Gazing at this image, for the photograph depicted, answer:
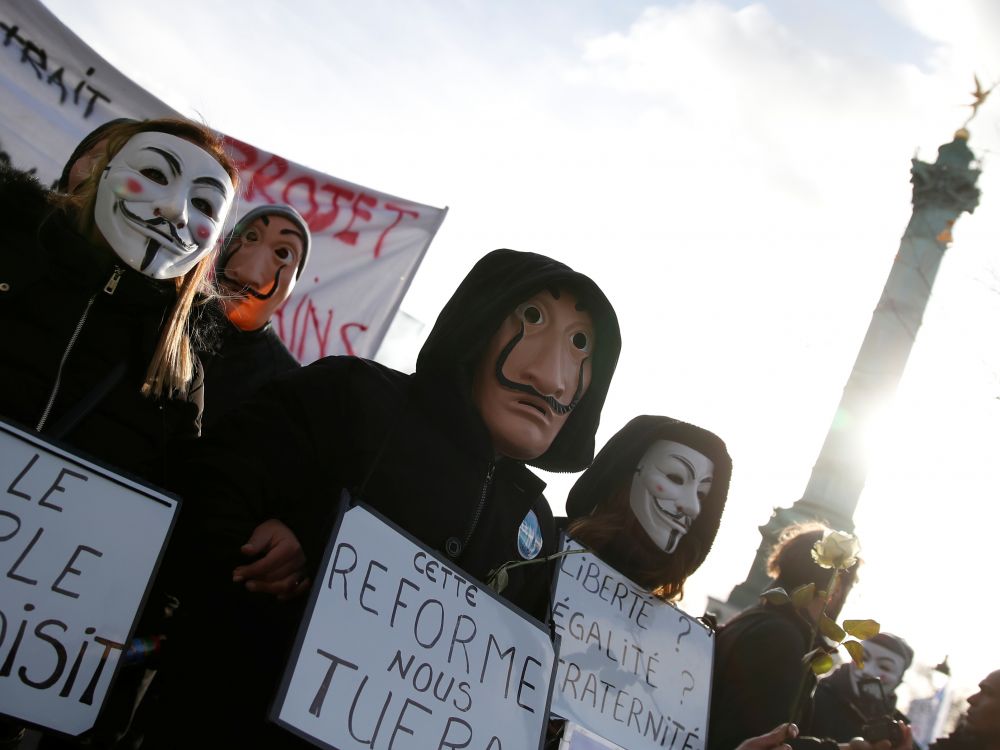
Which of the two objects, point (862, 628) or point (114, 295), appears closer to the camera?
point (114, 295)

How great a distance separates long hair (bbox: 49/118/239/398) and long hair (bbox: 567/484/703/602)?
1317mm

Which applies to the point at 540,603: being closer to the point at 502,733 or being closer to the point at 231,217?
the point at 502,733

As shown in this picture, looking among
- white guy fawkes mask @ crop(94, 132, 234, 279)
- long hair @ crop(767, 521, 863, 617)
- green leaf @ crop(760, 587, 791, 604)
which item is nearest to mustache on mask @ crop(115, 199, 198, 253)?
white guy fawkes mask @ crop(94, 132, 234, 279)

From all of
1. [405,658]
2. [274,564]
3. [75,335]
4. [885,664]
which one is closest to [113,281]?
[75,335]

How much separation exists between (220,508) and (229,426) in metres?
0.22

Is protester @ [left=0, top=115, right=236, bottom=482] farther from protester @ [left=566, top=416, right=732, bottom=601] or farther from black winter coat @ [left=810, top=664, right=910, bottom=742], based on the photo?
black winter coat @ [left=810, top=664, right=910, bottom=742]

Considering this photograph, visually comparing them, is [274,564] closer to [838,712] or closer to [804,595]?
[804,595]

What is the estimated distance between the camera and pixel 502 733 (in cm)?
178

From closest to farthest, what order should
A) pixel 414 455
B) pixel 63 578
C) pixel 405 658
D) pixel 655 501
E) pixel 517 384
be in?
pixel 63 578, pixel 405 658, pixel 414 455, pixel 517 384, pixel 655 501

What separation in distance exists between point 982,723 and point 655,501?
2071 millimetres

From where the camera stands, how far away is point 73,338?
192cm

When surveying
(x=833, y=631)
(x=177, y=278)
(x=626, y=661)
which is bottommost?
(x=626, y=661)

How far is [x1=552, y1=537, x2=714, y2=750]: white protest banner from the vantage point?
224 cm

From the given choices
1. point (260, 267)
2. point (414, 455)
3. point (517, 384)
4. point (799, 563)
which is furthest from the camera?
point (260, 267)
